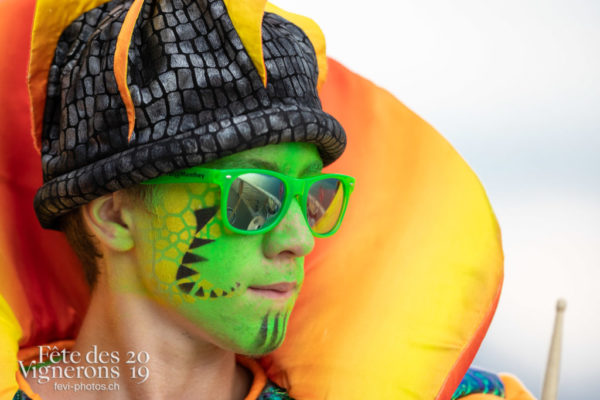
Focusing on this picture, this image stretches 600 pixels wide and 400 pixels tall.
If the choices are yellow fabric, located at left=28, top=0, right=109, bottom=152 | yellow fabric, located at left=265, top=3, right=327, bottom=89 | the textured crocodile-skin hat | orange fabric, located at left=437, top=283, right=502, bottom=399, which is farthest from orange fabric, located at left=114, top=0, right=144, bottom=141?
orange fabric, located at left=437, top=283, right=502, bottom=399

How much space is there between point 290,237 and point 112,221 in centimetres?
34

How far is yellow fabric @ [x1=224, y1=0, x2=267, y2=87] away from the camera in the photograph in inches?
46.9

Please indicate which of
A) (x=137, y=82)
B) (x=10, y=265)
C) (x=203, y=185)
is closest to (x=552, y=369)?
(x=203, y=185)

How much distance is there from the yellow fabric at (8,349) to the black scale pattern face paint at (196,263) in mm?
368

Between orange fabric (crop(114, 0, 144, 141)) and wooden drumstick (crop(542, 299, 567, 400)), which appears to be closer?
orange fabric (crop(114, 0, 144, 141))

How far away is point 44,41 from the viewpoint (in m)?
1.39

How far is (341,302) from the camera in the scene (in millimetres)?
1629

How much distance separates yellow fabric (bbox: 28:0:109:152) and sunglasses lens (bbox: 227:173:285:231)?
1.59ft

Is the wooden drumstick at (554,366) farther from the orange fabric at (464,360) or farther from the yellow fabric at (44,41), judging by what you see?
the yellow fabric at (44,41)

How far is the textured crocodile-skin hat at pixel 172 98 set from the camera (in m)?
1.17

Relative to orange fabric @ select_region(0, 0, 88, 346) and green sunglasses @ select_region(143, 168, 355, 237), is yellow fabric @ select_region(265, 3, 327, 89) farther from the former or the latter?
orange fabric @ select_region(0, 0, 88, 346)

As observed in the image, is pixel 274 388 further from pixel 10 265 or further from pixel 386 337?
pixel 10 265

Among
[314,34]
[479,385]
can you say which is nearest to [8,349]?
[314,34]

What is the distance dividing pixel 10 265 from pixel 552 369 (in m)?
1.27
